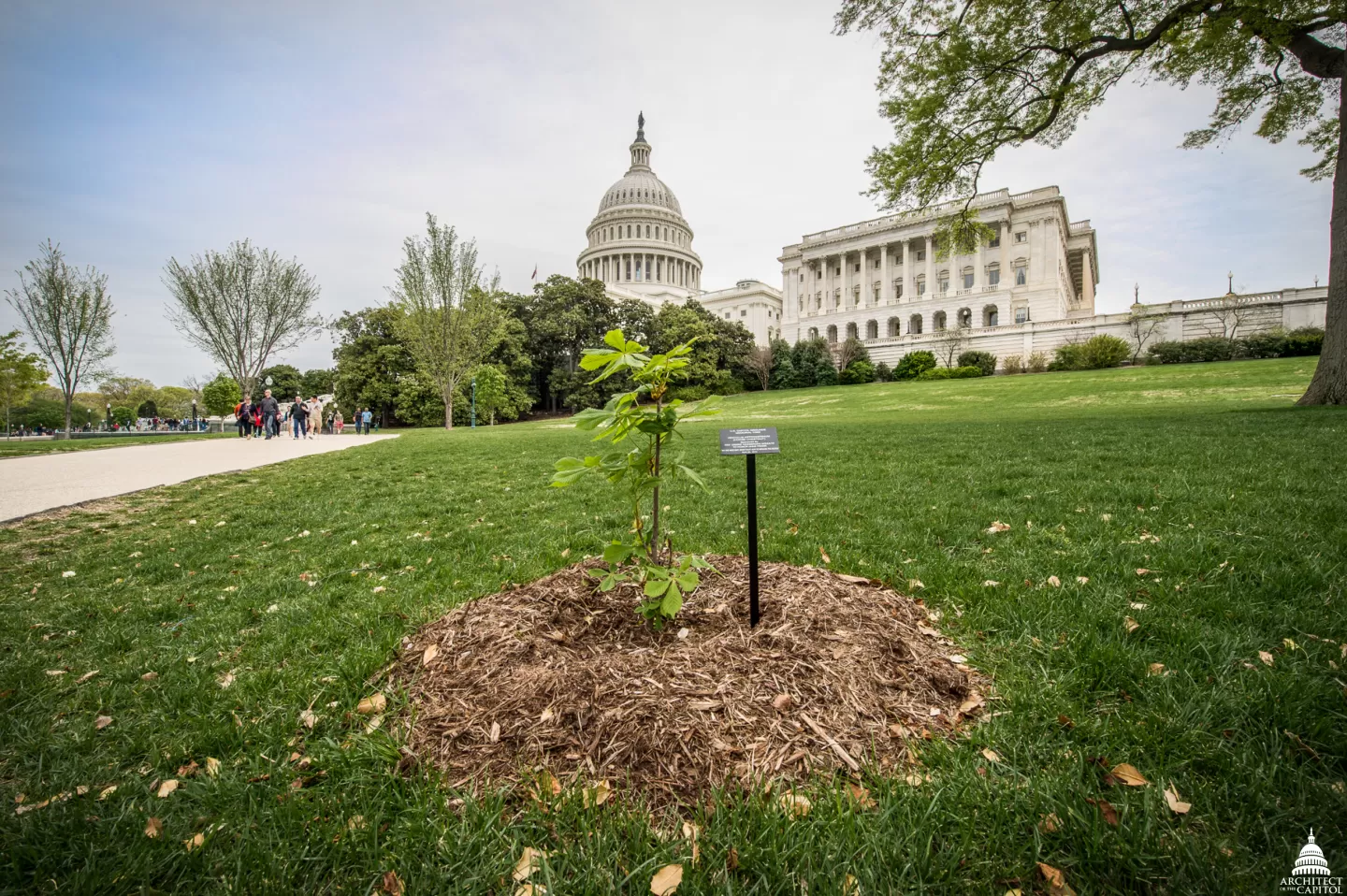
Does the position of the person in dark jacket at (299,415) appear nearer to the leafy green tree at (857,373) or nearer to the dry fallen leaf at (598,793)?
the dry fallen leaf at (598,793)

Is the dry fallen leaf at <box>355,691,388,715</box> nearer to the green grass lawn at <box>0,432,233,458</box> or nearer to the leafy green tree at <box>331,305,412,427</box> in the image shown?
the green grass lawn at <box>0,432,233,458</box>

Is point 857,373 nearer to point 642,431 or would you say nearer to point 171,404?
point 642,431

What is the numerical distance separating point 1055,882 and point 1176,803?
0.61m

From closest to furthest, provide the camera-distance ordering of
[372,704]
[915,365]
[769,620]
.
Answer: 1. [372,704]
2. [769,620]
3. [915,365]

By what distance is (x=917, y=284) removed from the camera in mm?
67750

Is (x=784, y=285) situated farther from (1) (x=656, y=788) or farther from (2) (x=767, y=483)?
(1) (x=656, y=788)

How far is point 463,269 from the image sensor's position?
31.2 meters

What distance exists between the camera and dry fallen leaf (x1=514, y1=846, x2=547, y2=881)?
5.32ft

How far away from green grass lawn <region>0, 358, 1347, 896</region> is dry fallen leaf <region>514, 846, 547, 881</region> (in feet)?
A: 0.09

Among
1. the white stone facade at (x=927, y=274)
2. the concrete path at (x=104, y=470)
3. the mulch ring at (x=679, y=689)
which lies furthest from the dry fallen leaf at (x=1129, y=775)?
the white stone facade at (x=927, y=274)

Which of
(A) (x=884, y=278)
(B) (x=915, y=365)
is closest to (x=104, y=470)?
(B) (x=915, y=365)

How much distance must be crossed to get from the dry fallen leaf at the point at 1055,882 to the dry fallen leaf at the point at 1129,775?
1.83 feet

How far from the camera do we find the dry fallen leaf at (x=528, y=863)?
1622 mm

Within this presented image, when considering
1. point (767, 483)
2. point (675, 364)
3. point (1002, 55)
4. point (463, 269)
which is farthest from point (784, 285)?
point (675, 364)
